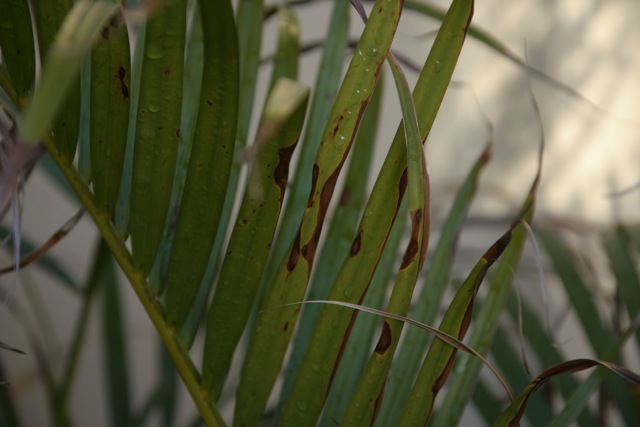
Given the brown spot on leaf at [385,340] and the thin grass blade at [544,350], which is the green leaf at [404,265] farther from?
the thin grass blade at [544,350]

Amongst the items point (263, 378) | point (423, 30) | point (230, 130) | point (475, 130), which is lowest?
point (263, 378)

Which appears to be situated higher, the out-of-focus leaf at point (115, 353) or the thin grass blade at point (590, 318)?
the thin grass blade at point (590, 318)

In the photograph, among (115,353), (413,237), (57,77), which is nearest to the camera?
(57,77)

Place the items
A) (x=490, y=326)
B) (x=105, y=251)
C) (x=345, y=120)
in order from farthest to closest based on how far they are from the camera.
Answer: (x=105, y=251)
(x=490, y=326)
(x=345, y=120)

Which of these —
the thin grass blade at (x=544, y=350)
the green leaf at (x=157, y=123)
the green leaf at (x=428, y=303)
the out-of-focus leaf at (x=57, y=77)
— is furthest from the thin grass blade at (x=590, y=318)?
the out-of-focus leaf at (x=57, y=77)

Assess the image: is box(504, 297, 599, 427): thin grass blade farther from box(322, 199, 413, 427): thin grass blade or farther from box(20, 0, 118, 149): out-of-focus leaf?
box(20, 0, 118, 149): out-of-focus leaf

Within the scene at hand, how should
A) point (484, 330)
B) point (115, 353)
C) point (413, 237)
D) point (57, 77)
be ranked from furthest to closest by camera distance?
point (115, 353)
point (484, 330)
point (413, 237)
point (57, 77)

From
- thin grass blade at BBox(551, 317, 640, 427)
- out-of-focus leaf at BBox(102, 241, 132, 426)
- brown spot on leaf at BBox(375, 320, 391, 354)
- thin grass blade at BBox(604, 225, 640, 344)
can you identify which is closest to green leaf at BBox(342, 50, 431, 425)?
brown spot on leaf at BBox(375, 320, 391, 354)

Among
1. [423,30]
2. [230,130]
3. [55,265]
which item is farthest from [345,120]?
[423,30]

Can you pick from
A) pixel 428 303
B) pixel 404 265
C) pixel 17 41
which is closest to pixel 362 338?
pixel 428 303

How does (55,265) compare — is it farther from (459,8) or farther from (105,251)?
(459,8)

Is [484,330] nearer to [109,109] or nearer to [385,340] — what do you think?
[385,340]
